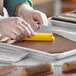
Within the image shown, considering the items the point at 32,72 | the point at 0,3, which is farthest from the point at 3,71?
the point at 0,3

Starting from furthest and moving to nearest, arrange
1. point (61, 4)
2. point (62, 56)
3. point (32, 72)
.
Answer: point (61, 4) < point (62, 56) < point (32, 72)

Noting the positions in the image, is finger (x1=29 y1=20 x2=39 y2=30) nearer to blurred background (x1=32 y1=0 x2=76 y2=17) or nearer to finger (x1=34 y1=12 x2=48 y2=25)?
finger (x1=34 y1=12 x2=48 y2=25)

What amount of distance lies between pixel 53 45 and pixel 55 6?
9.14ft

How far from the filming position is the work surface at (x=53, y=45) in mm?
763

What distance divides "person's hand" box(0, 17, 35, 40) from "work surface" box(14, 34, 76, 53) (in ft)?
0.12

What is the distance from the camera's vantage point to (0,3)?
52.6 inches

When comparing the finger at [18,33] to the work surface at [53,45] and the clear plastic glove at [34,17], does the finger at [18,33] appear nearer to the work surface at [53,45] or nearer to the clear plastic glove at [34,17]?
the work surface at [53,45]

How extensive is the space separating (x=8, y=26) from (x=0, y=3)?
487 millimetres

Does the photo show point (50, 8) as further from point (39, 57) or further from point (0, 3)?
point (39, 57)

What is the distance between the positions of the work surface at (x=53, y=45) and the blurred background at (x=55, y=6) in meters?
2.47

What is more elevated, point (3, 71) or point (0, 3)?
point (0, 3)

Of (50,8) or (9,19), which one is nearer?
(9,19)

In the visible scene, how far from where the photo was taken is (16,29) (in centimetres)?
87

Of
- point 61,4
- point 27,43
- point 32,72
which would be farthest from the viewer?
point 61,4
